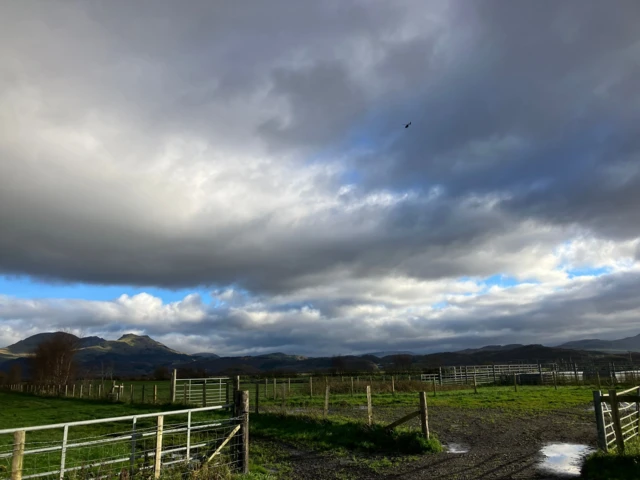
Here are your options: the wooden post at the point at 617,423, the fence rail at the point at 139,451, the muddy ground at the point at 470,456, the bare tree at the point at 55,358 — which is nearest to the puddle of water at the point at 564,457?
the muddy ground at the point at 470,456

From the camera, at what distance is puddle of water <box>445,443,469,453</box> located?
45.6 feet

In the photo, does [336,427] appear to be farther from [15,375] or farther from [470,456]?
[15,375]

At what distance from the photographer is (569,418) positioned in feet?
66.9

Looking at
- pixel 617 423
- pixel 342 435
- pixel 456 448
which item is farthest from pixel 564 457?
pixel 342 435

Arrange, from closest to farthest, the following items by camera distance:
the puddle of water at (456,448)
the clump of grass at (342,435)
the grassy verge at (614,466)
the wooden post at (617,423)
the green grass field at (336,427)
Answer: the grassy verge at (614,466)
the wooden post at (617,423)
the puddle of water at (456,448)
the clump of grass at (342,435)
the green grass field at (336,427)

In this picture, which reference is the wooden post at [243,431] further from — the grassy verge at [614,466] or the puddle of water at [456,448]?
the grassy verge at [614,466]

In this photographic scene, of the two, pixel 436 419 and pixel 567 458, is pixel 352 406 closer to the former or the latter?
pixel 436 419

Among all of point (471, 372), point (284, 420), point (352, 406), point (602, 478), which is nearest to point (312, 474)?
point (602, 478)

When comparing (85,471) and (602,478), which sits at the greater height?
(85,471)

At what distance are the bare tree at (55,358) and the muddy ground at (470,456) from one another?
90.5 meters

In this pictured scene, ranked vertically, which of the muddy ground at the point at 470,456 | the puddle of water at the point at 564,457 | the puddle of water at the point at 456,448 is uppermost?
the puddle of water at the point at 456,448

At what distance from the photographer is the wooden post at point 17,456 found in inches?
287

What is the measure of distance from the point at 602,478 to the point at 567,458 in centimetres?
283

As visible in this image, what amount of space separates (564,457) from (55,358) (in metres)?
101
